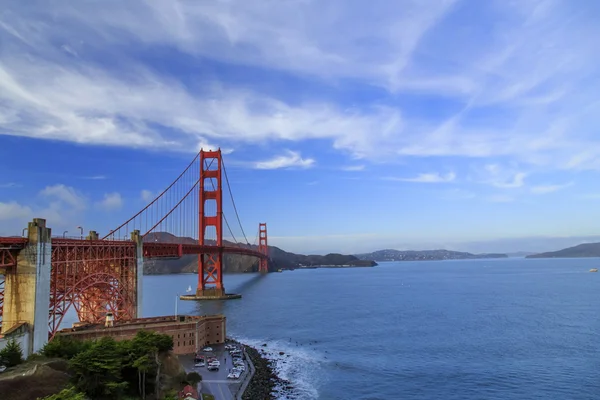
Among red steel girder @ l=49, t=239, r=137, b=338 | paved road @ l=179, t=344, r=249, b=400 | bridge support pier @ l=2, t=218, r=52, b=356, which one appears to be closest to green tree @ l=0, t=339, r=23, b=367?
bridge support pier @ l=2, t=218, r=52, b=356

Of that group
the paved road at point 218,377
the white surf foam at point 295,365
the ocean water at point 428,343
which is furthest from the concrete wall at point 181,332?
the ocean water at point 428,343

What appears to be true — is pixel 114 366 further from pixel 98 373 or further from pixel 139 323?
pixel 139 323

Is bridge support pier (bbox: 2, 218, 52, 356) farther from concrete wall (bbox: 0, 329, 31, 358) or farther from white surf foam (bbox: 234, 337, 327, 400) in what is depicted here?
white surf foam (bbox: 234, 337, 327, 400)

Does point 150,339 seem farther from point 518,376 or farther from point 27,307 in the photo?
point 518,376

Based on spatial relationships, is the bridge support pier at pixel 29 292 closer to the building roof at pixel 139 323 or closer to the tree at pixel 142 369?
the building roof at pixel 139 323

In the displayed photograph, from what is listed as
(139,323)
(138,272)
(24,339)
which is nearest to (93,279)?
(139,323)

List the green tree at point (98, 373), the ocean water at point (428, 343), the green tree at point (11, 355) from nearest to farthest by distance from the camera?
1. the green tree at point (98, 373)
2. the green tree at point (11, 355)
3. the ocean water at point (428, 343)
